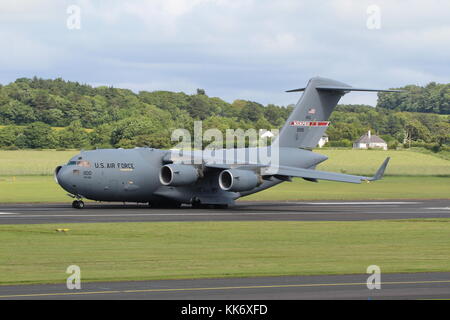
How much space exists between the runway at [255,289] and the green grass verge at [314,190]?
125 ft

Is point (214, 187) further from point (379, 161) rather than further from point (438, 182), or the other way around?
point (379, 161)

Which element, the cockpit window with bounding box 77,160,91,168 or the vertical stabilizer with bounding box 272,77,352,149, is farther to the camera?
the vertical stabilizer with bounding box 272,77,352,149

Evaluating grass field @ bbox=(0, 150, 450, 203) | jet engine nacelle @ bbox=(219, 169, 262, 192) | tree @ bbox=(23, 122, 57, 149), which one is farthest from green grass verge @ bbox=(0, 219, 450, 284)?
tree @ bbox=(23, 122, 57, 149)

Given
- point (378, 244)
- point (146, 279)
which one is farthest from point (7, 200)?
point (146, 279)

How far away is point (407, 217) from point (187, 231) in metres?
14.4

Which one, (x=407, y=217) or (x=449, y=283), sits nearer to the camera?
(x=449, y=283)

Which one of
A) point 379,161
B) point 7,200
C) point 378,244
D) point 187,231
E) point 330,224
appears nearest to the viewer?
point 378,244

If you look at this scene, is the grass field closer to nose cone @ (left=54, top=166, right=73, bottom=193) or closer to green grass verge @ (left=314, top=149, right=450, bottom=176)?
green grass verge @ (left=314, top=149, right=450, bottom=176)

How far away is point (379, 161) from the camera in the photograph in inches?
4183

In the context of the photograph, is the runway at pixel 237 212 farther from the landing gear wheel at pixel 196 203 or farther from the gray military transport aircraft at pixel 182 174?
the gray military transport aircraft at pixel 182 174

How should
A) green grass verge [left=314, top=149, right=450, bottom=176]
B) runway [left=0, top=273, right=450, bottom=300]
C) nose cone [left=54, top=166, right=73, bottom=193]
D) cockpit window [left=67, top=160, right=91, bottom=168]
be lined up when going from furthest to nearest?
green grass verge [left=314, top=149, right=450, bottom=176] → cockpit window [left=67, top=160, right=91, bottom=168] → nose cone [left=54, top=166, right=73, bottom=193] → runway [left=0, top=273, right=450, bottom=300]

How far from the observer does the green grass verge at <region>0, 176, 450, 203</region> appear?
6456 centimetres

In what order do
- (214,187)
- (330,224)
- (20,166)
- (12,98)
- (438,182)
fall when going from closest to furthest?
(330,224)
(214,187)
(438,182)
(20,166)
(12,98)

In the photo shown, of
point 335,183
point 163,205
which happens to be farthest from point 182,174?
point 335,183
